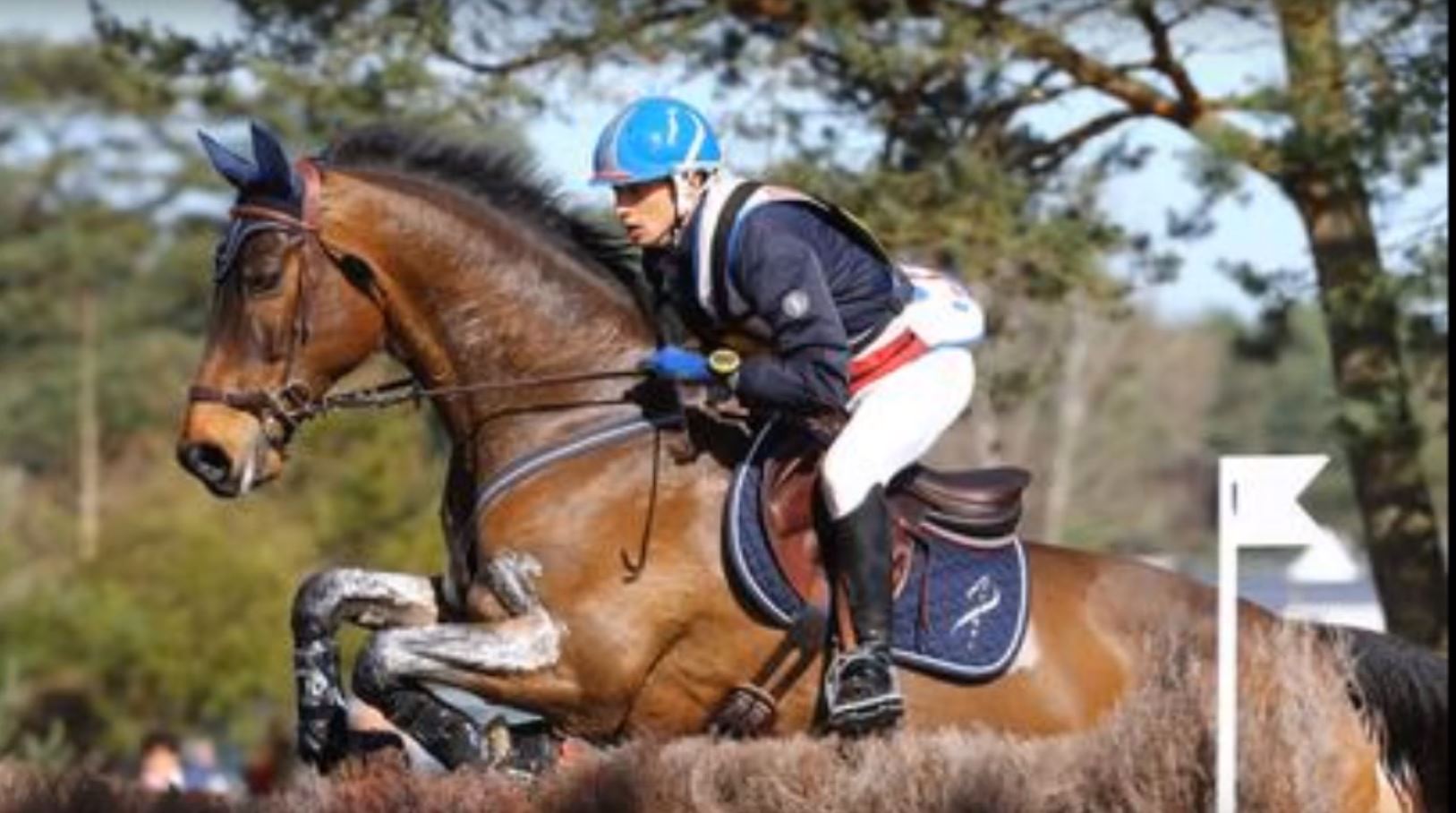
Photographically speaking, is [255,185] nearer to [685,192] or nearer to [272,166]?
[272,166]

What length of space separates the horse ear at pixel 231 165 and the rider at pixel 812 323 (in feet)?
3.24

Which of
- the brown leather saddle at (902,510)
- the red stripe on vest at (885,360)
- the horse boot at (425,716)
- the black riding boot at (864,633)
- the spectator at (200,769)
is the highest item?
the red stripe on vest at (885,360)

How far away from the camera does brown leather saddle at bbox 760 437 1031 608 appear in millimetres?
8102

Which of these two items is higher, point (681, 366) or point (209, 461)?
point (681, 366)

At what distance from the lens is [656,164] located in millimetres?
8047

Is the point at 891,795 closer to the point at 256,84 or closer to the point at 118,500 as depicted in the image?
the point at 256,84

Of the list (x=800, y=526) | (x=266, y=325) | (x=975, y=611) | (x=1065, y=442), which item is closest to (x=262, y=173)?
(x=266, y=325)

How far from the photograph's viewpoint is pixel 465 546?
8234 mm

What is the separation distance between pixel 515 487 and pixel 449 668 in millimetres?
590

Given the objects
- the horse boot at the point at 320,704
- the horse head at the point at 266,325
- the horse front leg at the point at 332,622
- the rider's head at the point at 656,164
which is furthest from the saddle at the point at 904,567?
the horse head at the point at 266,325

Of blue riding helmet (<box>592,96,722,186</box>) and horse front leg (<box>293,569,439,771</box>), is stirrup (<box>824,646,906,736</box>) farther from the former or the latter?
blue riding helmet (<box>592,96,722,186</box>)

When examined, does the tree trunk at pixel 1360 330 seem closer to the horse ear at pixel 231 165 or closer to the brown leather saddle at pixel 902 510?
the brown leather saddle at pixel 902 510

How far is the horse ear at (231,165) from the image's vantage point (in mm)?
8273

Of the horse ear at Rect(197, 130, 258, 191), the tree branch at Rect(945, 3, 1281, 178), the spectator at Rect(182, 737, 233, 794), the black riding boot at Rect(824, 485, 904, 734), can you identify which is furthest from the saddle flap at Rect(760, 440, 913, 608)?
the spectator at Rect(182, 737, 233, 794)
